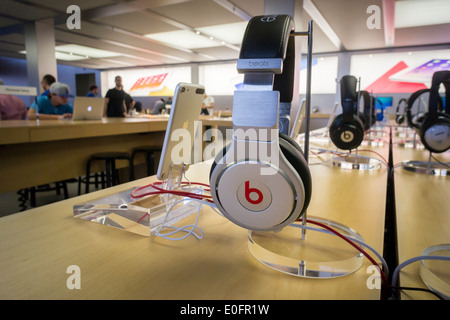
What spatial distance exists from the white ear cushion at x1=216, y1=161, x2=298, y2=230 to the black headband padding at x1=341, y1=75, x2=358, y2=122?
1198 millimetres

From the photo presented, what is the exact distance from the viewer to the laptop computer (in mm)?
2988

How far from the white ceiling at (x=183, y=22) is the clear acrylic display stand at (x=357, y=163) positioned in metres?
3.27

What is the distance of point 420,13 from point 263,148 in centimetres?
663

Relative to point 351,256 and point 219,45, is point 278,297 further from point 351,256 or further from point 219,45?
point 219,45

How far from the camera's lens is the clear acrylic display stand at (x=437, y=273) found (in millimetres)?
454

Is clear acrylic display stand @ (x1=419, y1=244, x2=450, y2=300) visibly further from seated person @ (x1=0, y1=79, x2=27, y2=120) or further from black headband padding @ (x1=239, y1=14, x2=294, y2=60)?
seated person @ (x1=0, y1=79, x2=27, y2=120)

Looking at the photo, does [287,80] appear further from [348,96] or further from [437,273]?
[348,96]

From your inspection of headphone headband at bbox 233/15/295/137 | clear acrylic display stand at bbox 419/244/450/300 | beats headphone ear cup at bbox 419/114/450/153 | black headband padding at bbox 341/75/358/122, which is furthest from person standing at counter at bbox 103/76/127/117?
clear acrylic display stand at bbox 419/244/450/300

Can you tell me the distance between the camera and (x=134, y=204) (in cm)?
76

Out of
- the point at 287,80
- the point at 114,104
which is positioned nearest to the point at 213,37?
the point at 114,104

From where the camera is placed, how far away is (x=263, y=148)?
466 millimetres

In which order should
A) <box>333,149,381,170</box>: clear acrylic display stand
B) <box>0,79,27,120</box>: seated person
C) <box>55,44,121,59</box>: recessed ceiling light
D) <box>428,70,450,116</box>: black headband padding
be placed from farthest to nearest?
<box>55,44,121,59</box>: recessed ceiling light, <box>0,79,27,120</box>: seated person, <box>333,149,381,170</box>: clear acrylic display stand, <box>428,70,450,116</box>: black headband padding
